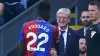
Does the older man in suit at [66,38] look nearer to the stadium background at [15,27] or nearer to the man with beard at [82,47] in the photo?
the man with beard at [82,47]

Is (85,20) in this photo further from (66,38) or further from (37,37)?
(37,37)

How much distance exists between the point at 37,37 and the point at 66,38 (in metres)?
1.64

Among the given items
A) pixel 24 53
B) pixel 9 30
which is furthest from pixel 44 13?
pixel 9 30

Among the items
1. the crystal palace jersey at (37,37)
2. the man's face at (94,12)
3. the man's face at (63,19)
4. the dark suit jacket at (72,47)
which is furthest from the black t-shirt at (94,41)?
the man's face at (63,19)

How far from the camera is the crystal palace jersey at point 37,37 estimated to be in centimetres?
745

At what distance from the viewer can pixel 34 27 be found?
24.5 feet

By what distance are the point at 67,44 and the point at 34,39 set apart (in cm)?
158

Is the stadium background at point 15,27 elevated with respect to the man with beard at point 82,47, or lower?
elevated

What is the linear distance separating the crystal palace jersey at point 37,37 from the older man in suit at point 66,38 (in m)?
1.26

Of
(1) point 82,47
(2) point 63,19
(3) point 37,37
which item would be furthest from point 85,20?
(3) point 37,37

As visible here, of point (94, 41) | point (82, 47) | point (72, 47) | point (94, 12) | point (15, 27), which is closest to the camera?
point (94, 41)

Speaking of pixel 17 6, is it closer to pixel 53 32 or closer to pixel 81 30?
pixel 81 30

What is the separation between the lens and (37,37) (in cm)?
746

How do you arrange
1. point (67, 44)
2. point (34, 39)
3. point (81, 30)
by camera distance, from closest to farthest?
point (34, 39)
point (67, 44)
point (81, 30)
